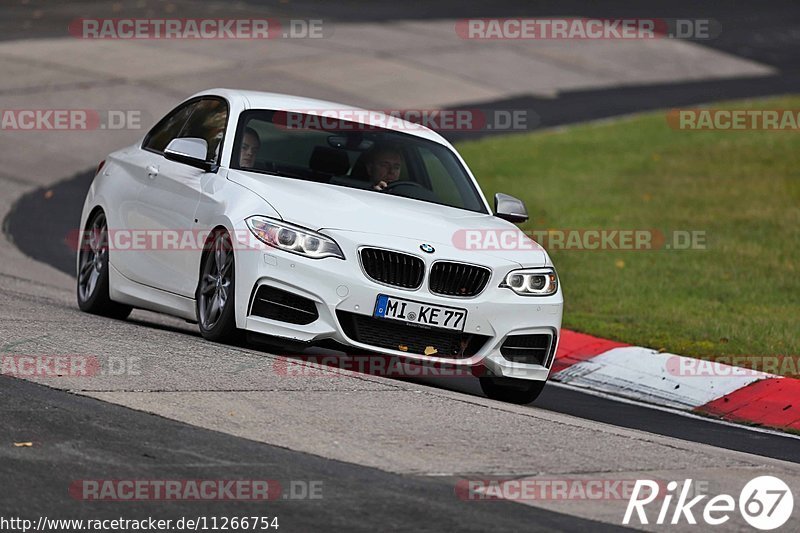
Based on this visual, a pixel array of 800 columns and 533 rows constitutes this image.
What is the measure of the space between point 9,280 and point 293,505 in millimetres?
7505

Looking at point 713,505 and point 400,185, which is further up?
point 400,185

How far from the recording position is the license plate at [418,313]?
8875 mm

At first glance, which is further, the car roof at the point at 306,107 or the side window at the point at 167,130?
the side window at the point at 167,130

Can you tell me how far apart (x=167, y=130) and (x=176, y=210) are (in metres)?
1.26

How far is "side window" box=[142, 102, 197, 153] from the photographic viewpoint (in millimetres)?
10969

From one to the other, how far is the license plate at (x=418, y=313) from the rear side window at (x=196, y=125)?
5.86 ft

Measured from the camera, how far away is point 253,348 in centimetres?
960

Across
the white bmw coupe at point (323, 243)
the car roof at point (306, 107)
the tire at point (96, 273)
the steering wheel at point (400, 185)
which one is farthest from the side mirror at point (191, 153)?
the tire at point (96, 273)

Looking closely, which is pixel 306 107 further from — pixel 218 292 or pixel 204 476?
pixel 204 476

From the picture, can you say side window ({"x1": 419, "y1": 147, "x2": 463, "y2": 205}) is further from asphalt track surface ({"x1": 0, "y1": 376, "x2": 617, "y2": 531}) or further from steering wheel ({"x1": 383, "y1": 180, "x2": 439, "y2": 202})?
asphalt track surface ({"x1": 0, "y1": 376, "x2": 617, "y2": 531})

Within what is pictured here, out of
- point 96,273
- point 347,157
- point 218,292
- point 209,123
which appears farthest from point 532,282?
point 96,273

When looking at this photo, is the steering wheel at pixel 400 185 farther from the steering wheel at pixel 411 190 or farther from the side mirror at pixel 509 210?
the side mirror at pixel 509 210

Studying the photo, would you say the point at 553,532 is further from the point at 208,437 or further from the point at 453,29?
the point at 453,29

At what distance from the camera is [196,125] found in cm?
1073
